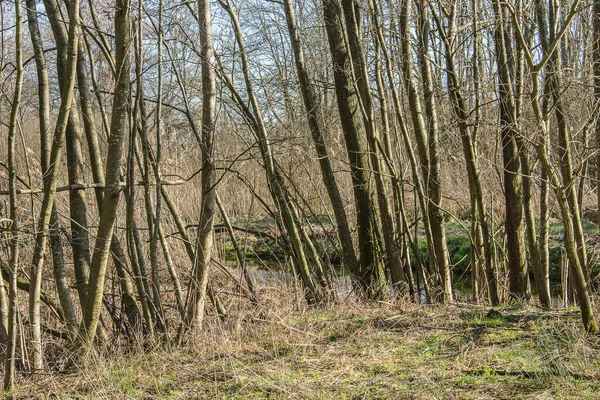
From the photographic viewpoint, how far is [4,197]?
5.58 m

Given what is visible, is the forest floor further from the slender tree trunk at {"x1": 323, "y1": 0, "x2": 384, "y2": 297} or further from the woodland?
the slender tree trunk at {"x1": 323, "y1": 0, "x2": 384, "y2": 297}

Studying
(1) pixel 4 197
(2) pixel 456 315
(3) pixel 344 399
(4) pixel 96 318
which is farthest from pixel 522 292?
(1) pixel 4 197

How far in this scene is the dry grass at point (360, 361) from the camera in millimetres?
3211

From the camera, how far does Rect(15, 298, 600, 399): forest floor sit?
321cm

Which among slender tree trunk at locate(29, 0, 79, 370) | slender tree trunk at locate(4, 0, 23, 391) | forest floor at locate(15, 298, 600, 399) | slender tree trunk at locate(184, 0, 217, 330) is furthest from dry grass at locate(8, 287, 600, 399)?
slender tree trunk at locate(29, 0, 79, 370)

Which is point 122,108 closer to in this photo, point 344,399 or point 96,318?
point 96,318

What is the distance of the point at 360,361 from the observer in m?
3.71

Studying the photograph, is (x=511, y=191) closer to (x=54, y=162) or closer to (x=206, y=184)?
(x=206, y=184)

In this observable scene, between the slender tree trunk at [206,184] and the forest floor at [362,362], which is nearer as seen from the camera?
the forest floor at [362,362]

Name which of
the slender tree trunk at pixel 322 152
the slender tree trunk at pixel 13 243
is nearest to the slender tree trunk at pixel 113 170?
the slender tree trunk at pixel 13 243

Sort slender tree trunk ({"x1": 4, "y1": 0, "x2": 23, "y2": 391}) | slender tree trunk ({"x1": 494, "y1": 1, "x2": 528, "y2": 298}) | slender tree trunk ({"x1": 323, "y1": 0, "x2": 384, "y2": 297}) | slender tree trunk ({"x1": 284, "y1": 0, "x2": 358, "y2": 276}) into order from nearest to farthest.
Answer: slender tree trunk ({"x1": 4, "y1": 0, "x2": 23, "y2": 391}) → slender tree trunk ({"x1": 494, "y1": 1, "x2": 528, "y2": 298}) → slender tree trunk ({"x1": 284, "y1": 0, "x2": 358, "y2": 276}) → slender tree trunk ({"x1": 323, "y1": 0, "x2": 384, "y2": 297})

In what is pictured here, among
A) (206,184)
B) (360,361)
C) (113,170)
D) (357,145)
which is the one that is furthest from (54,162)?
(357,145)

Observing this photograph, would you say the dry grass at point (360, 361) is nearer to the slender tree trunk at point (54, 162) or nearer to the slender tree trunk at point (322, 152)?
the slender tree trunk at point (54, 162)

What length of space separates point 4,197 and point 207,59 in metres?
2.47
